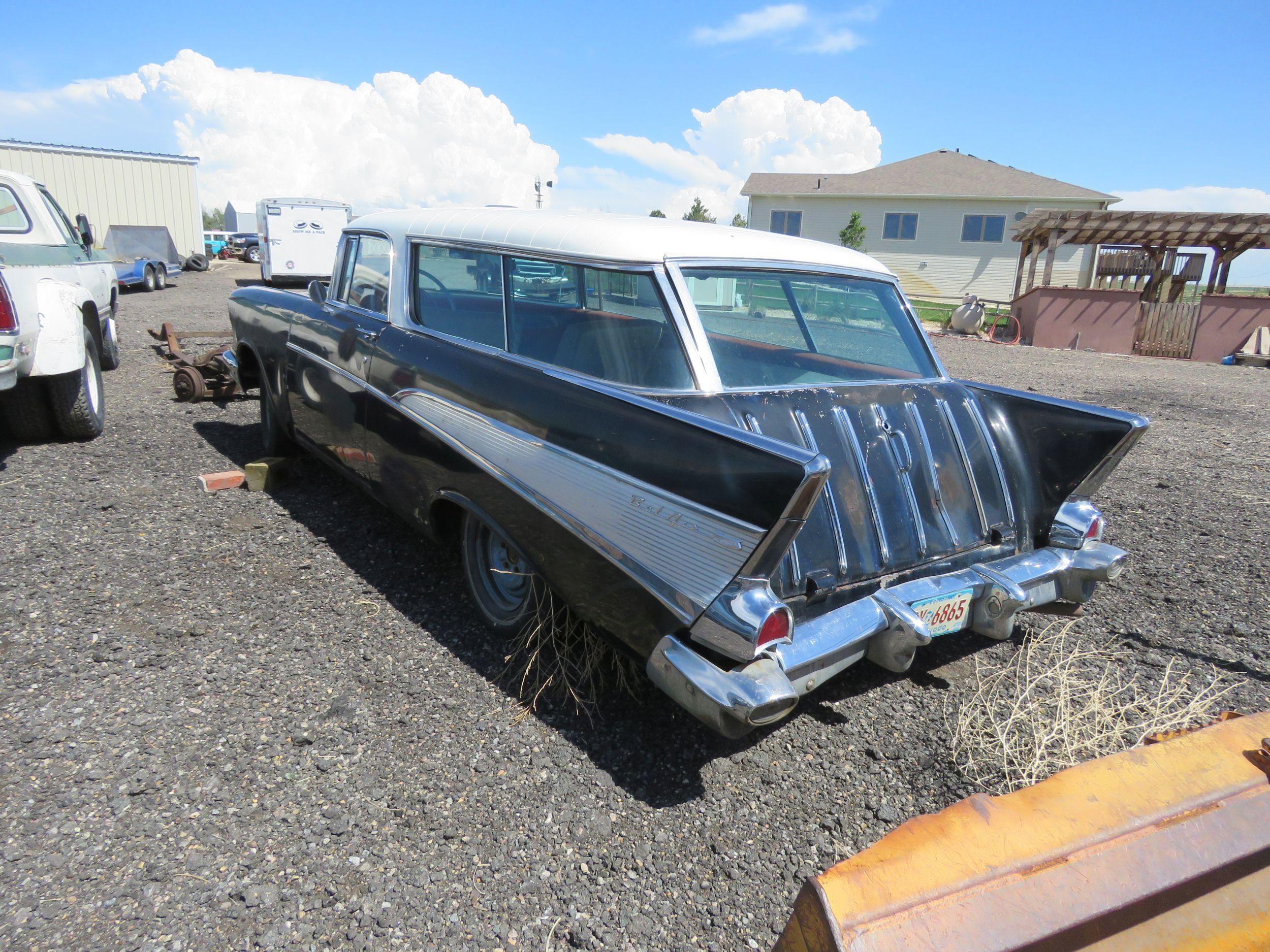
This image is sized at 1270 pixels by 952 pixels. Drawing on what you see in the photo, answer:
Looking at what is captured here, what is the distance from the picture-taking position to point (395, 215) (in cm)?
416

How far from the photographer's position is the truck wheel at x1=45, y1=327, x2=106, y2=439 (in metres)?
5.55

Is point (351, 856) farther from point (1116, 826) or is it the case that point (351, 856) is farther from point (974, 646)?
point (974, 646)

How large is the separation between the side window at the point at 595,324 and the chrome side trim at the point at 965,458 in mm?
1169

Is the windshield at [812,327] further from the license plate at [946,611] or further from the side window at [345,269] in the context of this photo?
the side window at [345,269]

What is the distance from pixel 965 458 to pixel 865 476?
58 cm

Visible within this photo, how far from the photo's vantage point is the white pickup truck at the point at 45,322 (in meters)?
4.91

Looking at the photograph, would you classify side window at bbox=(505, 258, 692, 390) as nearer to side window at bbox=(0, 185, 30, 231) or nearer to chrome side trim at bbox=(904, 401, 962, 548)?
chrome side trim at bbox=(904, 401, 962, 548)

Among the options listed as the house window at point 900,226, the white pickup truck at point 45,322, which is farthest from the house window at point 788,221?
the white pickup truck at point 45,322

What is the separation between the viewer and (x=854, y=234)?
3058cm

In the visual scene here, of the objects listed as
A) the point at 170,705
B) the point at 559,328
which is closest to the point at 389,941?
the point at 170,705

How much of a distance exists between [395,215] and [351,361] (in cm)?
83

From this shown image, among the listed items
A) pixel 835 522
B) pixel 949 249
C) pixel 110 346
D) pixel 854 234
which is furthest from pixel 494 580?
pixel 949 249

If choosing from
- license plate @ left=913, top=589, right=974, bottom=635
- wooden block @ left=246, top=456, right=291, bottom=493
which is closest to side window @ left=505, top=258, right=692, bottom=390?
A: license plate @ left=913, top=589, right=974, bottom=635

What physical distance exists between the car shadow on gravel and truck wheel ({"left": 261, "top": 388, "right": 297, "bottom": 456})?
1.46 feet
